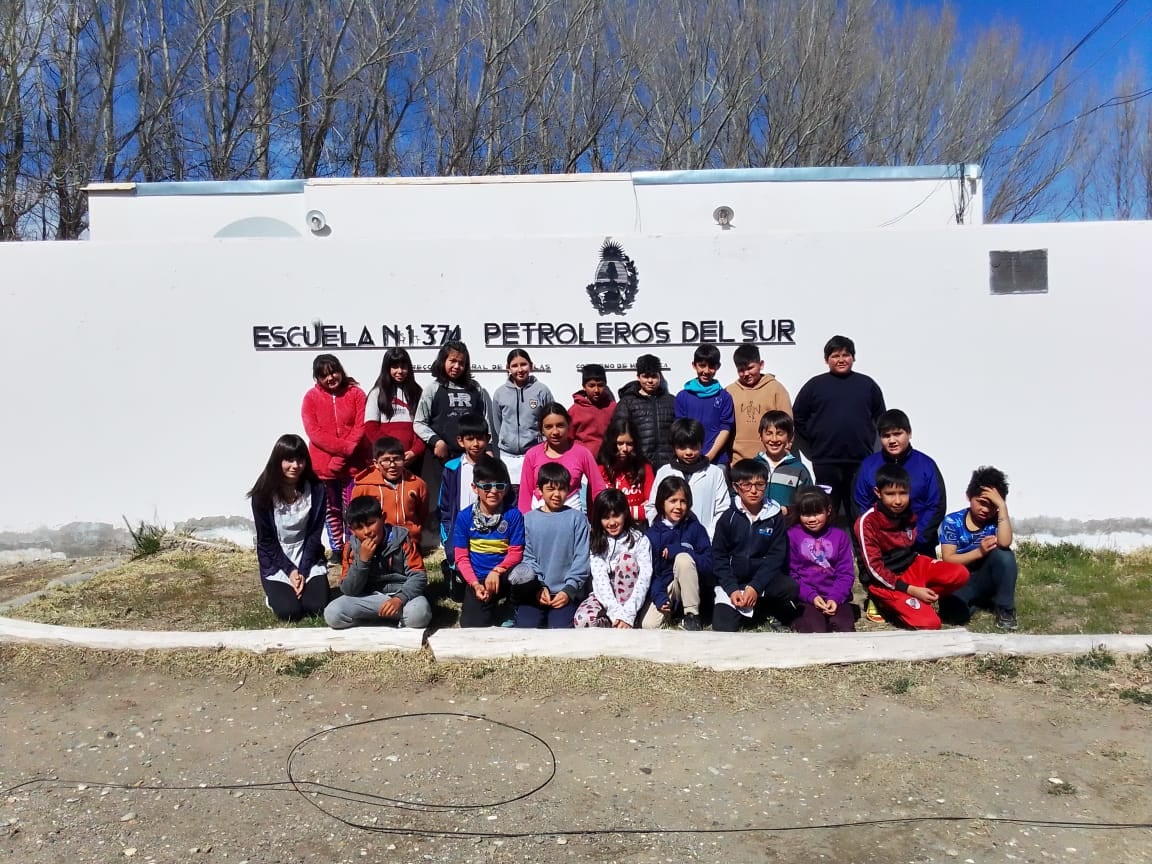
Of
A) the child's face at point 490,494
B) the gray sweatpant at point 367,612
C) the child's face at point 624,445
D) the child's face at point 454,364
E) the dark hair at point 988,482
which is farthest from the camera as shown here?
the child's face at point 454,364

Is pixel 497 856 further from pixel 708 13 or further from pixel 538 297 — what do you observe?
pixel 708 13

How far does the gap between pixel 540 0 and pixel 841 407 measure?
13.6 meters

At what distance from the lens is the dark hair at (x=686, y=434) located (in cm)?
523

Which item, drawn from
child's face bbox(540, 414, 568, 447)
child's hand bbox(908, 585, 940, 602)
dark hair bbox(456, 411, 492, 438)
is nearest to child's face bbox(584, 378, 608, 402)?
child's face bbox(540, 414, 568, 447)

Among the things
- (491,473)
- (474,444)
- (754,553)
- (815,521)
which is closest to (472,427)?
(474,444)

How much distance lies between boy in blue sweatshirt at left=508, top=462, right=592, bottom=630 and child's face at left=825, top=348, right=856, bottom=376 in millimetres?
2182

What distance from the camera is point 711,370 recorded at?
593 cm

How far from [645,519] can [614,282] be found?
87.4 inches

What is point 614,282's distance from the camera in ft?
22.3

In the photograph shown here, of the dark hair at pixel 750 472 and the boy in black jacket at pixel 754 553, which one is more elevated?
the dark hair at pixel 750 472

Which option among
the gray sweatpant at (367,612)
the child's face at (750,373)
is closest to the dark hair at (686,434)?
the child's face at (750,373)

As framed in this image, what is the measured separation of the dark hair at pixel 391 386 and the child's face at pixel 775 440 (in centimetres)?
240

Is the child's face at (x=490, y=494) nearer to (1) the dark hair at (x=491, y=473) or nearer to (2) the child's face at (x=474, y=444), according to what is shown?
(1) the dark hair at (x=491, y=473)

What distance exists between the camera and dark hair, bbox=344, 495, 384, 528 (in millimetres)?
4695
